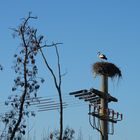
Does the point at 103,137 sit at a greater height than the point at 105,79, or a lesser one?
lesser

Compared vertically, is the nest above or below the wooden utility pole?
above

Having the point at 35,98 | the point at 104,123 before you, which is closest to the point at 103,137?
the point at 104,123

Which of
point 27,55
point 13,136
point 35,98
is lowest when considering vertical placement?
point 13,136

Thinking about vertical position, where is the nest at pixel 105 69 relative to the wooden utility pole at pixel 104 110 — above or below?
above

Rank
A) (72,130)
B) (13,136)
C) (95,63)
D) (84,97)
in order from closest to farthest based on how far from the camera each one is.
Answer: (13,136) < (84,97) < (95,63) < (72,130)

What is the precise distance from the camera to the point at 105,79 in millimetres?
31281

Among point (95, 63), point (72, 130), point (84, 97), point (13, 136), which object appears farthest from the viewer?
point (72, 130)

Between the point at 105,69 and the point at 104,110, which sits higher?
the point at 105,69

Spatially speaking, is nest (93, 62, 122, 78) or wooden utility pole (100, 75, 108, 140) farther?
nest (93, 62, 122, 78)

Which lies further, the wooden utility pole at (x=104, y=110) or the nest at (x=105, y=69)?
the nest at (x=105, y=69)

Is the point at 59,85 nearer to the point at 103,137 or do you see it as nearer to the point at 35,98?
the point at 35,98

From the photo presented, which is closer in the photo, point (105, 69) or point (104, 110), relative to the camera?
point (104, 110)

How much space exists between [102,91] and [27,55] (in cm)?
876

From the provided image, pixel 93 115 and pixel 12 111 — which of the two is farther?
pixel 93 115
